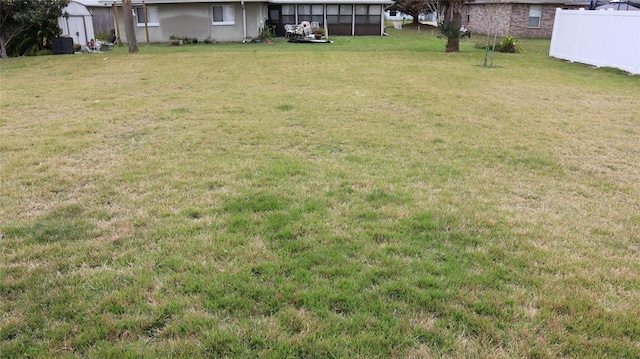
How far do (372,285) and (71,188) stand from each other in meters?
3.16

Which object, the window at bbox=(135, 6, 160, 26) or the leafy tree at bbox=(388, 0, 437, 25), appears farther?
the leafy tree at bbox=(388, 0, 437, 25)

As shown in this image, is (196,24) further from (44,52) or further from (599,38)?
(599,38)

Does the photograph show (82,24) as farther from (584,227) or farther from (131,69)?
(584,227)

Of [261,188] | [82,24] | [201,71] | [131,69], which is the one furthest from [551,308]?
[82,24]

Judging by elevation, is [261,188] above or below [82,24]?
below

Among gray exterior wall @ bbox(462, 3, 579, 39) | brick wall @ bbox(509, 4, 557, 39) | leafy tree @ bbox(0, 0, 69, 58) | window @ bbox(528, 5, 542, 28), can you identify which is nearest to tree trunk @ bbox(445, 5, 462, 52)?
gray exterior wall @ bbox(462, 3, 579, 39)

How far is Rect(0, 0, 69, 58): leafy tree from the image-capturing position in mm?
16062

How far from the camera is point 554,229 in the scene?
3.80 metres

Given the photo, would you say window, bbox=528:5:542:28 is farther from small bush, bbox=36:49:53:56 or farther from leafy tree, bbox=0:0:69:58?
small bush, bbox=36:49:53:56

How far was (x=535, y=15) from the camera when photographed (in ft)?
90.1

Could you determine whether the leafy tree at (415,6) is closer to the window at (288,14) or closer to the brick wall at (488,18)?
the brick wall at (488,18)

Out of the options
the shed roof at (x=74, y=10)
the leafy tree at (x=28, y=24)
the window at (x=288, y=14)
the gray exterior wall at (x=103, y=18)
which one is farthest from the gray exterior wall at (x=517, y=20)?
the leafy tree at (x=28, y=24)

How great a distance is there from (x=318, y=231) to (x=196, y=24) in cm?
2268

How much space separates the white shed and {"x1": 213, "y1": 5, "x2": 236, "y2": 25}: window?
6.12 metres
